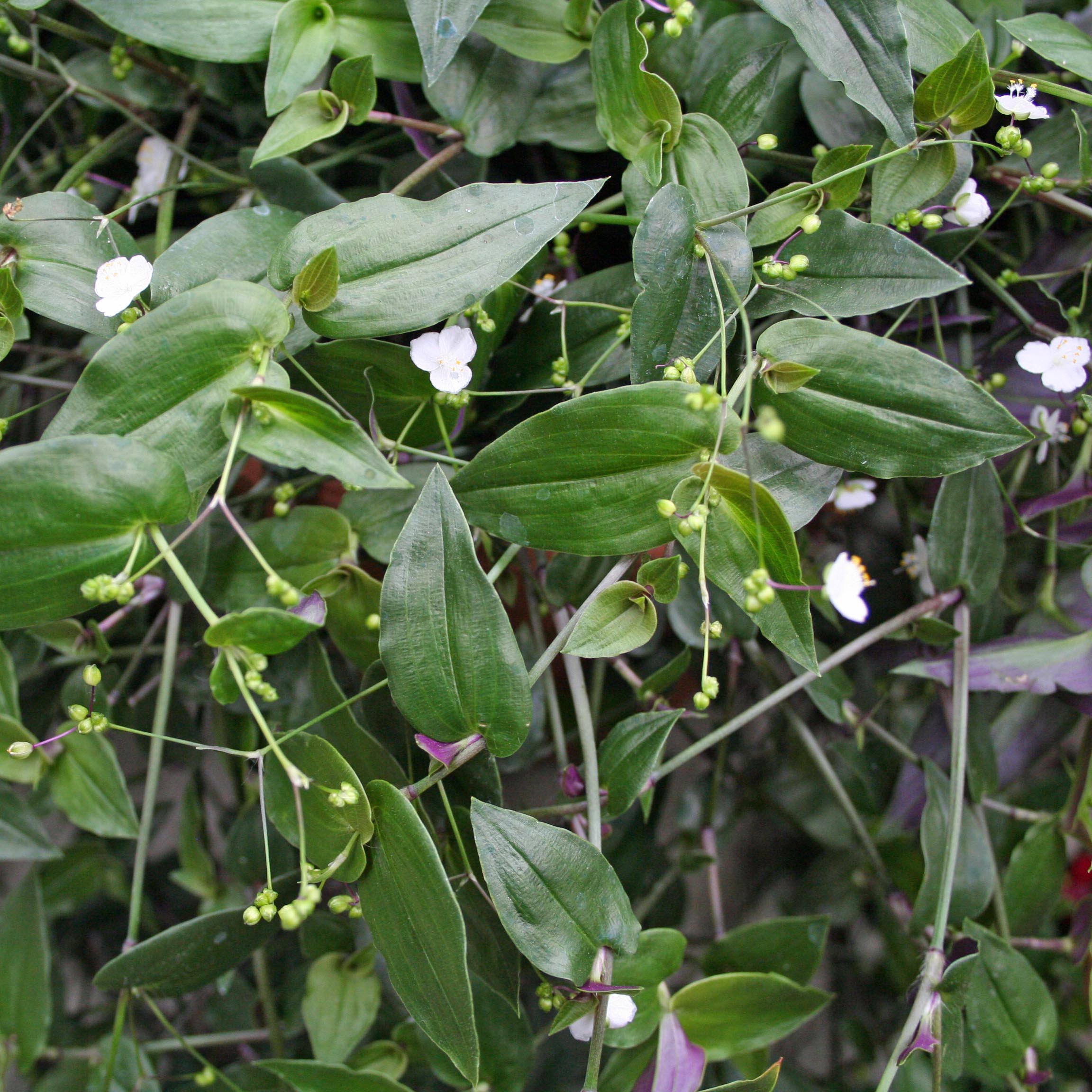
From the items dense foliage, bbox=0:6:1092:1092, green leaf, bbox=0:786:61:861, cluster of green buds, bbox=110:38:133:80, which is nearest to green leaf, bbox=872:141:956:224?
dense foliage, bbox=0:6:1092:1092

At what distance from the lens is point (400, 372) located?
445 mm

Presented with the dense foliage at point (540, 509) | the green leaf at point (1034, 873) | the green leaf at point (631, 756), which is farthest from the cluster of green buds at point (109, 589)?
the green leaf at point (1034, 873)

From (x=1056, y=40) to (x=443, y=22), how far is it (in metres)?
0.33

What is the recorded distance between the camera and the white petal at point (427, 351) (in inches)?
16.6

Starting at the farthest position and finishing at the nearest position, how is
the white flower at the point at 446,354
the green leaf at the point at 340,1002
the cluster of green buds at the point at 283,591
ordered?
the green leaf at the point at 340,1002, the white flower at the point at 446,354, the cluster of green buds at the point at 283,591

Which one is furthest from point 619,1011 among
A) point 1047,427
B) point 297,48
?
point 297,48

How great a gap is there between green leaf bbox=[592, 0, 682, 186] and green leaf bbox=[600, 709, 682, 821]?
263 millimetres

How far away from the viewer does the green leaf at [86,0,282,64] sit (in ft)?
1.48

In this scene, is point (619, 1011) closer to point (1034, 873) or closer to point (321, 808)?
point (321, 808)

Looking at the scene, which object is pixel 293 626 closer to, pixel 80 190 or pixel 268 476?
pixel 268 476

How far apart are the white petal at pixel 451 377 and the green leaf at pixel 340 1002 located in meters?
0.37

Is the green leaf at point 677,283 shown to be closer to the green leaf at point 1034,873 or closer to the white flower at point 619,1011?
the white flower at point 619,1011

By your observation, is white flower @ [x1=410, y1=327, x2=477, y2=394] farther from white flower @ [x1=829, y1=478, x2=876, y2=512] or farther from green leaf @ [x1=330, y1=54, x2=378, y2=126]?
white flower @ [x1=829, y1=478, x2=876, y2=512]

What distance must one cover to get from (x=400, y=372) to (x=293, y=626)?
17 centimetres
